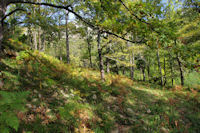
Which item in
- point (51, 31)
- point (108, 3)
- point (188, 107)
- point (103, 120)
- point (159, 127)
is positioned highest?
point (108, 3)

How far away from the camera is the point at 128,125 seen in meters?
4.37

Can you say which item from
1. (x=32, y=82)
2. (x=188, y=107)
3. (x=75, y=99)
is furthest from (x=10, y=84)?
(x=188, y=107)

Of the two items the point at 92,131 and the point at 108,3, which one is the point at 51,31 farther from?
the point at 92,131

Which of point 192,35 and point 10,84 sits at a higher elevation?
point 192,35

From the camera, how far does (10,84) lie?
3611 mm

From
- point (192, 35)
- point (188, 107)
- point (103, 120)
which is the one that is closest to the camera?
point (103, 120)

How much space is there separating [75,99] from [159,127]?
370cm

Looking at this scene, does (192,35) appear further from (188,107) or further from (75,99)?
(75,99)

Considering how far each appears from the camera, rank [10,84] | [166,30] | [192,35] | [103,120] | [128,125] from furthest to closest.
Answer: [192,35], [128,125], [103,120], [10,84], [166,30]

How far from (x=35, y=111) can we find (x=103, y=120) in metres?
2.28

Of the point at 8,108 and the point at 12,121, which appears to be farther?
the point at 8,108

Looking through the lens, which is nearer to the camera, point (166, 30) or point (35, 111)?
point (166, 30)

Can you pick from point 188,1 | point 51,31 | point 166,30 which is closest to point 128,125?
point 166,30

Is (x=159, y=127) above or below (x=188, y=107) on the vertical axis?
above
